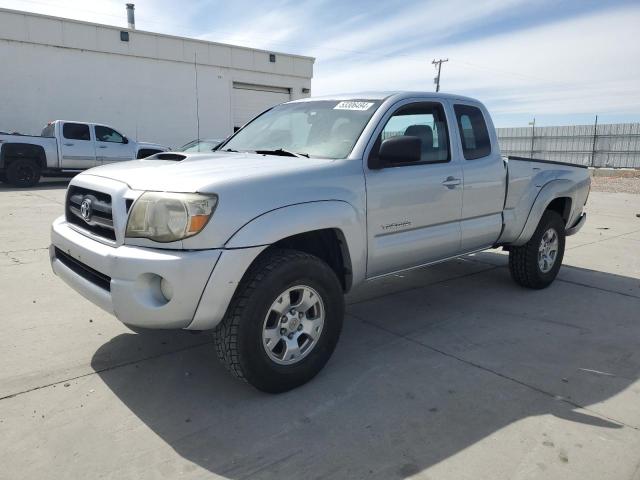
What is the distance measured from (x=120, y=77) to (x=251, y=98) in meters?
6.32

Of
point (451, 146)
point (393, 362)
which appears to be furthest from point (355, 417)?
point (451, 146)

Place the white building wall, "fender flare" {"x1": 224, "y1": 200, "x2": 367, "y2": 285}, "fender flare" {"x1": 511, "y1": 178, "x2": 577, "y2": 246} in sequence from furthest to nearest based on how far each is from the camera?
the white building wall, "fender flare" {"x1": 511, "y1": 178, "x2": 577, "y2": 246}, "fender flare" {"x1": 224, "y1": 200, "x2": 367, "y2": 285}

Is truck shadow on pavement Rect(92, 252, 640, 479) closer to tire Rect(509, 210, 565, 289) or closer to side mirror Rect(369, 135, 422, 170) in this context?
tire Rect(509, 210, 565, 289)

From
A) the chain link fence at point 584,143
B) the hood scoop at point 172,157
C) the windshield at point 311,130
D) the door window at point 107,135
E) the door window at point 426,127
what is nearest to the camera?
the hood scoop at point 172,157

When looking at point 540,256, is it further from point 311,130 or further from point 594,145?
point 594,145

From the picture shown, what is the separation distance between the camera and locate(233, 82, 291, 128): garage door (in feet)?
77.7

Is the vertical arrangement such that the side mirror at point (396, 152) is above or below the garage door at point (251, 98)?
below

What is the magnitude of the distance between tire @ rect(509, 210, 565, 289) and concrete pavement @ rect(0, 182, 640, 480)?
367 mm

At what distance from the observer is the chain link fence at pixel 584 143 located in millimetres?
27547

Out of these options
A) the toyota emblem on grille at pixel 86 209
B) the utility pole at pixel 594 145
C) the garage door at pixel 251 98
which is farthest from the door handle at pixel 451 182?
the utility pole at pixel 594 145

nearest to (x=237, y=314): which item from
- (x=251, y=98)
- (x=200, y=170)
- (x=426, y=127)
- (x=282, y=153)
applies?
(x=200, y=170)

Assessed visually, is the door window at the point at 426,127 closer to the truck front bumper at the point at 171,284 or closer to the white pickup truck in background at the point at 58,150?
the truck front bumper at the point at 171,284

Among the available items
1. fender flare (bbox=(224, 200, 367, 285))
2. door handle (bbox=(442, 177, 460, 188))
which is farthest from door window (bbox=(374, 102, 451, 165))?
fender flare (bbox=(224, 200, 367, 285))

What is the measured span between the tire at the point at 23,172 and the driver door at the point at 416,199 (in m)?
13.1
